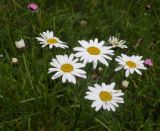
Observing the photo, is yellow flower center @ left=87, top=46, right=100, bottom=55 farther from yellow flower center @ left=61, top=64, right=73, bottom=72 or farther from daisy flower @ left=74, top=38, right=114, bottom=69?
yellow flower center @ left=61, top=64, right=73, bottom=72

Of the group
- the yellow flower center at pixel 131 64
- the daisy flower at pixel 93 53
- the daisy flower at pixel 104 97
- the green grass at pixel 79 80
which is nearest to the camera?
the daisy flower at pixel 104 97

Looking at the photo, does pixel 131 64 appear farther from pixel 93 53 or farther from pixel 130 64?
pixel 93 53

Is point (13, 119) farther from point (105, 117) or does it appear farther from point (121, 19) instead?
point (121, 19)

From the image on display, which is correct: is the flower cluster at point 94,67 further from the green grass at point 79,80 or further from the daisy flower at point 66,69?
the green grass at point 79,80

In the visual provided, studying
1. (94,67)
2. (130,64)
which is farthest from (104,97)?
(130,64)

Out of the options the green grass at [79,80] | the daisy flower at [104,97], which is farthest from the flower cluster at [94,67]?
the green grass at [79,80]

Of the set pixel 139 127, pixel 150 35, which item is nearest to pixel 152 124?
pixel 139 127
